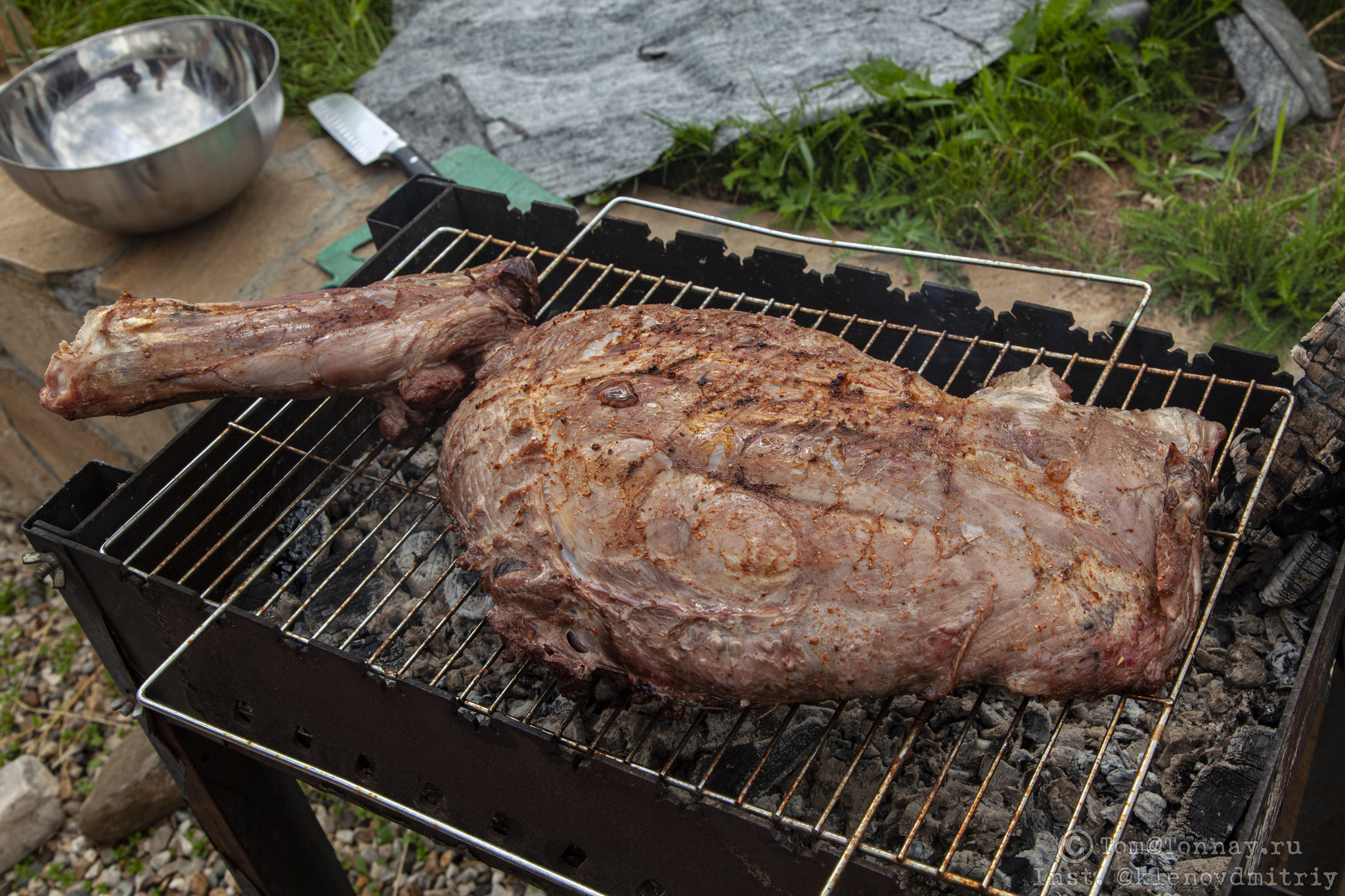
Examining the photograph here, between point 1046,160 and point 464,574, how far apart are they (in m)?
3.67

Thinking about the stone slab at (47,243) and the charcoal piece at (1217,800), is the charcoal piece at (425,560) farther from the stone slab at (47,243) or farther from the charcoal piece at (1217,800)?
the stone slab at (47,243)

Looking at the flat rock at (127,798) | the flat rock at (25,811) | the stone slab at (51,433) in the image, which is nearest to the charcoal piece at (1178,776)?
the flat rock at (127,798)

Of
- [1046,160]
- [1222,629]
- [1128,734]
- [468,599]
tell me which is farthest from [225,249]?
[1222,629]

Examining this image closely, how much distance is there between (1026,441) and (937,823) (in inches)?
40.4

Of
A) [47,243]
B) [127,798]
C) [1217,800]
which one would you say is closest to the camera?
[1217,800]

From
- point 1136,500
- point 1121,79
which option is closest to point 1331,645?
point 1136,500

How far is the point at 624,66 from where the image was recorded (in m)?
5.84

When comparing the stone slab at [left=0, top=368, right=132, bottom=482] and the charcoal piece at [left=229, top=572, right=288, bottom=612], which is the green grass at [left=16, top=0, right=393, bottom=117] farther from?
the charcoal piece at [left=229, top=572, right=288, bottom=612]

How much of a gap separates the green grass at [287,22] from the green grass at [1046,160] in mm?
2294

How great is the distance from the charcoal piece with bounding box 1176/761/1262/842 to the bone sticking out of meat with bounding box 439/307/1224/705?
21.2 inches

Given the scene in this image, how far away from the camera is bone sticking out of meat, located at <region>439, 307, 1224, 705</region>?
7.00ft

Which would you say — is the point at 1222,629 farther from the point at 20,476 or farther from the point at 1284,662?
the point at 20,476

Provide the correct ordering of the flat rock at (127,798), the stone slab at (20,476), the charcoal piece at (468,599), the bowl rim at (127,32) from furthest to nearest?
the stone slab at (20,476), the bowl rim at (127,32), the flat rock at (127,798), the charcoal piece at (468,599)

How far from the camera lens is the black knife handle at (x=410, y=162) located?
199 inches
